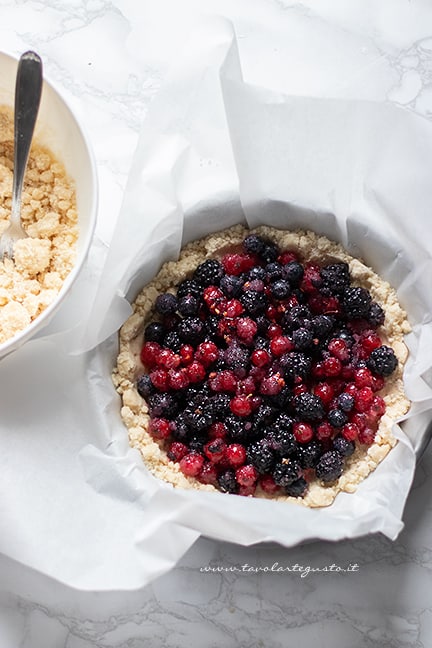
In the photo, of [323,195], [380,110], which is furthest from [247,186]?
[380,110]

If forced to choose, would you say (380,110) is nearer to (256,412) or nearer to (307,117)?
(307,117)

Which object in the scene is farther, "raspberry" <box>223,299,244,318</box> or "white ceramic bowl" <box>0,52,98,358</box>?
"raspberry" <box>223,299,244,318</box>

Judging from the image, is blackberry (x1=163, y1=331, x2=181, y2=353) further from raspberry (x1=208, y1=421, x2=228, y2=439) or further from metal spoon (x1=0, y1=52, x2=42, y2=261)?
metal spoon (x1=0, y1=52, x2=42, y2=261)

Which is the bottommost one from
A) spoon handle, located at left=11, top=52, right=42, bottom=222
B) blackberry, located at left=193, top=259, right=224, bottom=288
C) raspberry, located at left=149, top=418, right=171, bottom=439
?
raspberry, located at left=149, top=418, right=171, bottom=439

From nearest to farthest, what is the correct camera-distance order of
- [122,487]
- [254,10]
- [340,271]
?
1. [122,487]
2. [340,271]
3. [254,10]

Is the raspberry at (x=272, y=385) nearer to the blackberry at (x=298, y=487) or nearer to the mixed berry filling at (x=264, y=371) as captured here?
the mixed berry filling at (x=264, y=371)

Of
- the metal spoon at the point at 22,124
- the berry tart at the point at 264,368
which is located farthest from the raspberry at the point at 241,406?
the metal spoon at the point at 22,124

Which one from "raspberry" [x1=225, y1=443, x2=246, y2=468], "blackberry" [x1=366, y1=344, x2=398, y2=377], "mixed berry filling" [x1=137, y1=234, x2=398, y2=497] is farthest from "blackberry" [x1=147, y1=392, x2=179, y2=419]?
"blackberry" [x1=366, y1=344, x2=398, y2=377]
